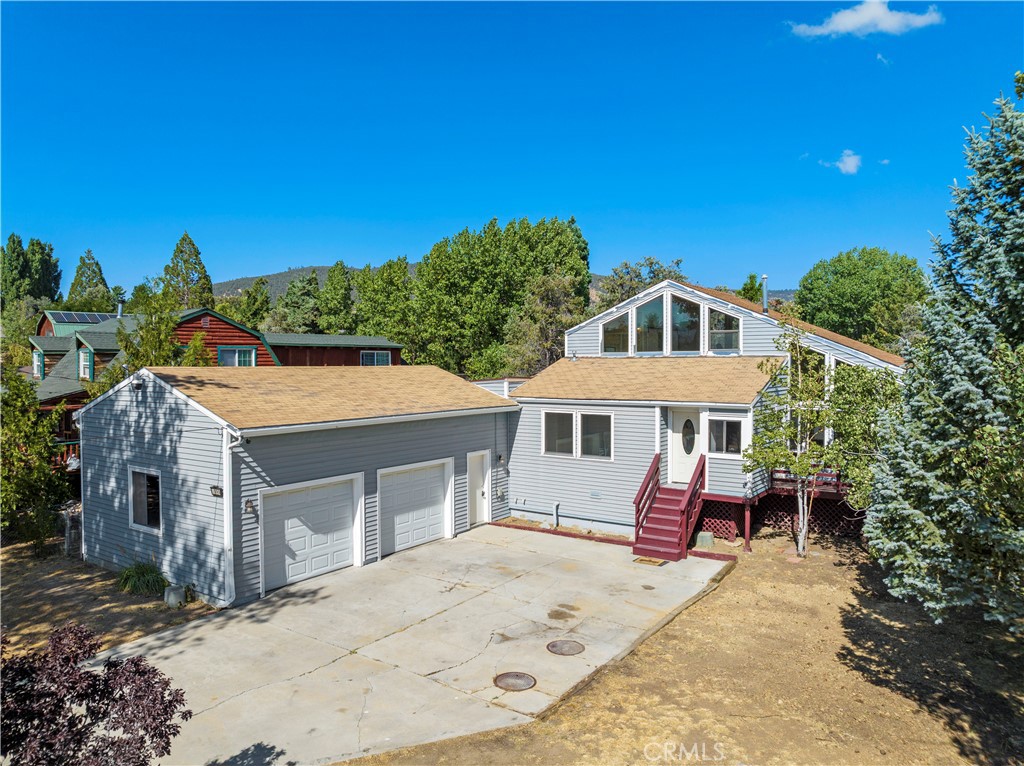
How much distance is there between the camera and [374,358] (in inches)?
1679

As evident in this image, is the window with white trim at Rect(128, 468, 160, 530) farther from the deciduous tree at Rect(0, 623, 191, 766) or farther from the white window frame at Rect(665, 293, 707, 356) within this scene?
the white window frame at Rect(665, 293, 707, 356)

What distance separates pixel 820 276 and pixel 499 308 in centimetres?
3084

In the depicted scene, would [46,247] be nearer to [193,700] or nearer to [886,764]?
[193,700]

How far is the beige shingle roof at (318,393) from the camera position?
496 inches

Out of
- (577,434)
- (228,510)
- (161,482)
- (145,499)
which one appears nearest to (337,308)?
(577,434)

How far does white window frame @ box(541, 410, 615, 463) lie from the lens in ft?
55.6

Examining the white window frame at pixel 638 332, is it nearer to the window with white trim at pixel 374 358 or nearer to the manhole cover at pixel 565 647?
the manhole cover at pixel 565 647

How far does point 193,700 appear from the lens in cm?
833

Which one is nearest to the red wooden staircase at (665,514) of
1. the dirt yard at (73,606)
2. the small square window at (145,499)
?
the dirt yard at (73,606)

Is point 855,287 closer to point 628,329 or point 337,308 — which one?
point 628,329

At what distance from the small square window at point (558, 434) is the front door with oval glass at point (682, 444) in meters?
2.71

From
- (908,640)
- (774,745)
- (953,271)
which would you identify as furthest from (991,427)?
(908,640)

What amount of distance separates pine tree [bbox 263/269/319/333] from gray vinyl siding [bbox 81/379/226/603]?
4796 centimetres

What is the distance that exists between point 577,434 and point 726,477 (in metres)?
4.02
